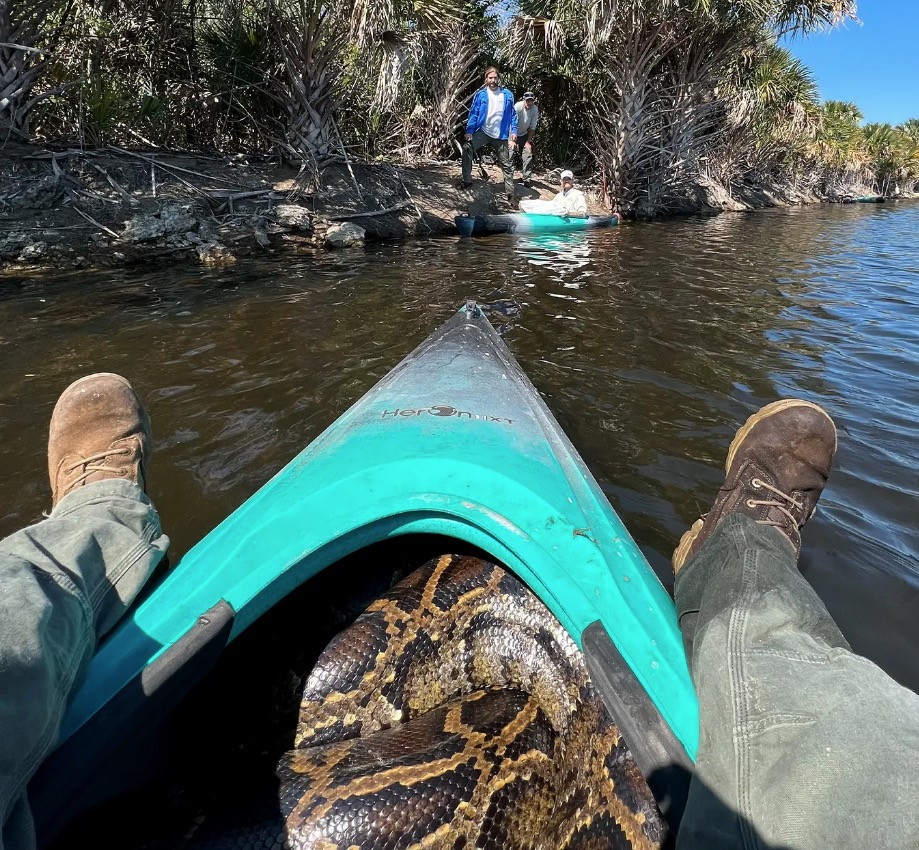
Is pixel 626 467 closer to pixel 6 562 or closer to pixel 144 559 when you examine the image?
pixel 144 559

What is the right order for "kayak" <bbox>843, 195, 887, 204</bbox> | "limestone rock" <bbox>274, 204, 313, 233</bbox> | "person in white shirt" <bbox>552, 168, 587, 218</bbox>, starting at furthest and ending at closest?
"kayak" <bbox>843, 195, 887, 204</bbox>
"person in white shirt" <bbox>552, 168, 587, 218</bbox>
"limestone rock" <bbox>274, 204, 313, 233</bbox>

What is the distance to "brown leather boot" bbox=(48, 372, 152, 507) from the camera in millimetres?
2365

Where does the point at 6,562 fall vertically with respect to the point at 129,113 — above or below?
below

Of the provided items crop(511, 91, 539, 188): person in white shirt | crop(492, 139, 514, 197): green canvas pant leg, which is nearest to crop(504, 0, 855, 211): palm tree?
crop(511, 91, 539, 188): person in white shirt

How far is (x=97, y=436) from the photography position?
250cm

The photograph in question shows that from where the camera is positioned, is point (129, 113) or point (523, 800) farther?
point (129, 113)

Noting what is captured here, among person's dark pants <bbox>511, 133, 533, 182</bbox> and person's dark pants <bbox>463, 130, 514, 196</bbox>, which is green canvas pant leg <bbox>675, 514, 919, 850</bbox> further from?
person's dark pants <bbox>511, 133, 533, 182</bbox>

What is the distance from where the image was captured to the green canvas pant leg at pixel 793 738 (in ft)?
3.42

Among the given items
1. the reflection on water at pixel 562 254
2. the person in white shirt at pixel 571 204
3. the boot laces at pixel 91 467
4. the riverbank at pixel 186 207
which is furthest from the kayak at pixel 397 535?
the person in white shirt at pixel 571 204

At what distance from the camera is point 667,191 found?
1597cm

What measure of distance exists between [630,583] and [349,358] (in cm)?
364

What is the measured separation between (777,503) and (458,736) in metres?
1.55

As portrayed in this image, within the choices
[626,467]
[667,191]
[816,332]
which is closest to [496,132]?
[667,191]

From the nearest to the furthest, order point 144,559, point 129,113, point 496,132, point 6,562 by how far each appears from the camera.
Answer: point 6,562 < point 144,559 < point 129,113 < point 496,132
